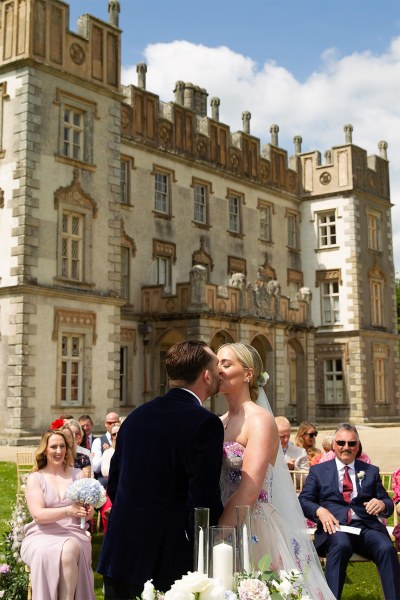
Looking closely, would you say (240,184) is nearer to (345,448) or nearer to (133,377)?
(133,377)

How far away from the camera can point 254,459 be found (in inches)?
170

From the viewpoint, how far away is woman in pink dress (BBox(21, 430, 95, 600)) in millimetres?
5973

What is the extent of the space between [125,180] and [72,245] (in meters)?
5.30

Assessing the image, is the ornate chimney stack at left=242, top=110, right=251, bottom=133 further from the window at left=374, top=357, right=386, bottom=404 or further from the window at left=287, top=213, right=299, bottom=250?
the window at left=374, top=357, right=386, bottom=404

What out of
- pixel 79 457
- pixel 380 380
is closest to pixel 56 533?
pixel 79 457

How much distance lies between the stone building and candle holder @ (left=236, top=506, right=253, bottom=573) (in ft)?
58.5

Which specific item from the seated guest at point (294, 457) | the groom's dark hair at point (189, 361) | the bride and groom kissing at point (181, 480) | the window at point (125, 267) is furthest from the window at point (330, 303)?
the groom's dark hair at point (189, 361)

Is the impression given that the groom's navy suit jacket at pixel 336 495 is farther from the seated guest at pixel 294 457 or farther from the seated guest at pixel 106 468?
the seated guest at pixel 106 468

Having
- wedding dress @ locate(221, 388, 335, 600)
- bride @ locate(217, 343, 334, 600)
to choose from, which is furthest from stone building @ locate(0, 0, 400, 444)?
bride @ locate(217, 343, 334, 600)

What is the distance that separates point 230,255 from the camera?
105 feet

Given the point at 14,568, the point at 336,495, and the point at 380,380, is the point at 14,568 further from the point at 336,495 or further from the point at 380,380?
the point at 380,380

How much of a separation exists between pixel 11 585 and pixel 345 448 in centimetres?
319

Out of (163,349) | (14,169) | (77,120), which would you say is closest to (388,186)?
(163,349)

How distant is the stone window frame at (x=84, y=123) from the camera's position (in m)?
22.8
